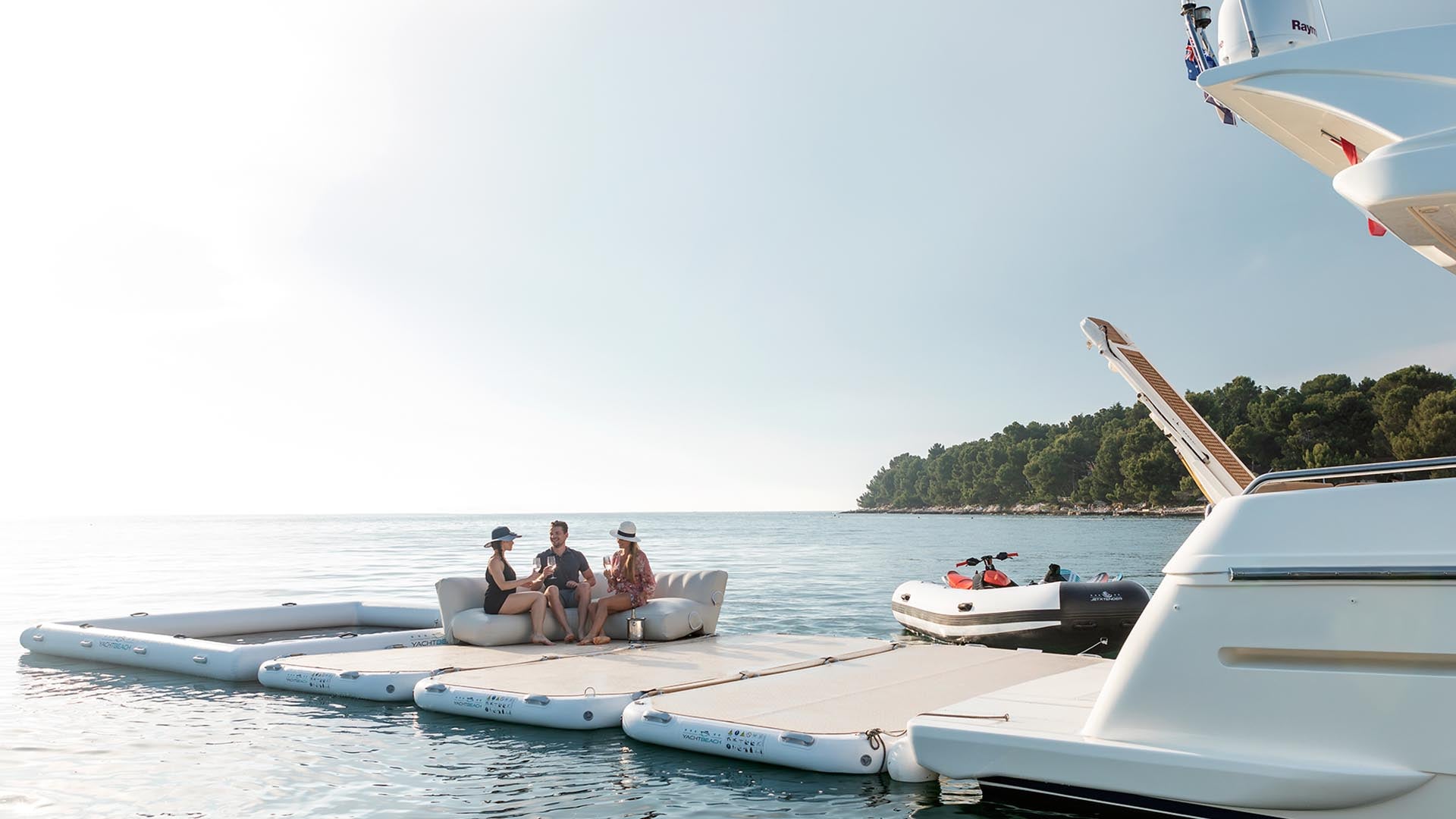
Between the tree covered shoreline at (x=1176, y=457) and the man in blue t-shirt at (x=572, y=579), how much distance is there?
50598 mm

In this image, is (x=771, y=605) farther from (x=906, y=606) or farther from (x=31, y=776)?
(x=31, y=776)

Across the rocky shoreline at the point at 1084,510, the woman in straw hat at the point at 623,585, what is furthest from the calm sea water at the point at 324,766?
the rocky shoreline at the point at 1084,510

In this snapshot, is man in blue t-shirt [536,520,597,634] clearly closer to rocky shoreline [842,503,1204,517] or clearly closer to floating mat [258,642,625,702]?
floating mat [258,642,625,702]

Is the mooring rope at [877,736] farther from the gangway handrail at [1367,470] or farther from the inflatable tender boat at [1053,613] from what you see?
the inflatable tender boat at [1053,613]

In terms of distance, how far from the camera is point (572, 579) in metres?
10.6

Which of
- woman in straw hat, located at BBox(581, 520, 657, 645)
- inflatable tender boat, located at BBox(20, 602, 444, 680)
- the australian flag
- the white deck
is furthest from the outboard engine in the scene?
inflatable tender boat, located at BBox(20, 602, 444, 680)

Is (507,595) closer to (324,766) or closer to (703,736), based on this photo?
(324,766)

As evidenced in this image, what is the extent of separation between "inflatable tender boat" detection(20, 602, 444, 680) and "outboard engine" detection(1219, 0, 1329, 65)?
9.14 metres

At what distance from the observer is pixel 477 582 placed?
10.6m

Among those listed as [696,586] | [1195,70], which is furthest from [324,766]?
[1195,70]

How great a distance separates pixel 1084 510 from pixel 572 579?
104m

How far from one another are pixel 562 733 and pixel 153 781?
2.52m

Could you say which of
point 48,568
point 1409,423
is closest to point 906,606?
point 48,568

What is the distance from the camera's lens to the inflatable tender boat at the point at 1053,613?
11148 millimetres
